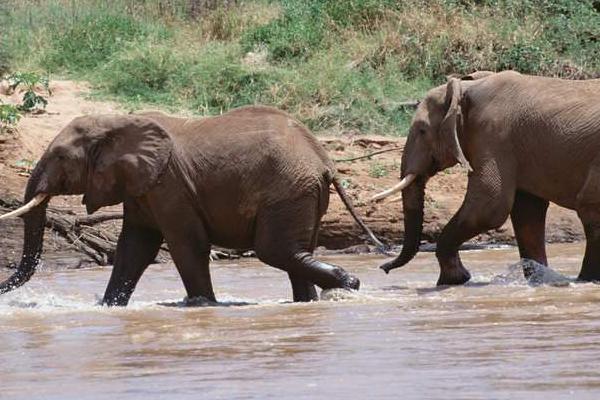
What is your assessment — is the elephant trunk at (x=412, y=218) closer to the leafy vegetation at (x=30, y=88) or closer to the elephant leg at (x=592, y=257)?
the elephant leg at (x=592, y=257)

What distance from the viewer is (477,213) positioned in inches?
464

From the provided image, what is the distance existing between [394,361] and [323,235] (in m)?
8.20

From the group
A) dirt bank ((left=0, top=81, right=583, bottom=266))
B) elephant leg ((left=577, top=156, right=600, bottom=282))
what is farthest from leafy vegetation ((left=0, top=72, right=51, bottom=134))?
elephant leg ((left=577, top=156, right=600, bottom=282))

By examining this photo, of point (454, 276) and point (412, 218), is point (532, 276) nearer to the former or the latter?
point (454, 276)

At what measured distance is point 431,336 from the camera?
27.4ft

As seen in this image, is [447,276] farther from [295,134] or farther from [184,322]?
[184,322]

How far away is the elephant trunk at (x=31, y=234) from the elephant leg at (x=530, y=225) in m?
3.57

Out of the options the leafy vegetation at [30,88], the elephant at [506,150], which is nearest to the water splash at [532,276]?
the elephant at [506,150]

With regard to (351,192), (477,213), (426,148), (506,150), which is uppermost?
(506,150)

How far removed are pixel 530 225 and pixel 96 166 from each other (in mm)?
3349

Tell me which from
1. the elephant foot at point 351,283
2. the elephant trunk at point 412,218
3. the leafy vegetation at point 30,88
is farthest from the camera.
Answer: the leafy vegetation at point 30,88

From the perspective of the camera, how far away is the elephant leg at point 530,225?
1226 cm

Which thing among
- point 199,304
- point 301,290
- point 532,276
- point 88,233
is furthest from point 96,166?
point 88,233

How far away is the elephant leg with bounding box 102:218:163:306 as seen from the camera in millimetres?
11086
